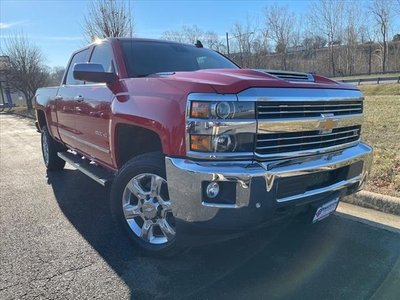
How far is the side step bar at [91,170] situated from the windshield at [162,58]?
1.15 metres

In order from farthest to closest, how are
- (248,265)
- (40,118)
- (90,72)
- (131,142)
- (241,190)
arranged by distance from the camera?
(40,118), (131,142), (90,72), (248,265), (241,190)

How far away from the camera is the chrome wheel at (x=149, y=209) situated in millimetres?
2914

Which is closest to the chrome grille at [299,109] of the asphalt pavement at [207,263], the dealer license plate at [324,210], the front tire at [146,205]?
the dealer license plate at [324,210]

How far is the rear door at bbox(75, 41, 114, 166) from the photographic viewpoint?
3.64m

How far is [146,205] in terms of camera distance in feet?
9.89

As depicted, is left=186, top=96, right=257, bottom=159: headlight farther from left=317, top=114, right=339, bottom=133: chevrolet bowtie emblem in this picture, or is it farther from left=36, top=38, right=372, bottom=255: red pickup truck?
left=317, top=114, right=339, bottom=133: chevrolet bowtie emblem

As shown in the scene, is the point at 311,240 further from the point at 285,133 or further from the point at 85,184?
the point at 85,184

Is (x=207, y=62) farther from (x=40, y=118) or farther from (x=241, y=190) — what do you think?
(x=40, y=118)

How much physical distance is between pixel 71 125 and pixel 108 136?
1.46m

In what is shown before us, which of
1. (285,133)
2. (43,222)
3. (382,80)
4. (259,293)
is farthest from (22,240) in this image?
(382,80)

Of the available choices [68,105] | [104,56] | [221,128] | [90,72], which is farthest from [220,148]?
[68,105]

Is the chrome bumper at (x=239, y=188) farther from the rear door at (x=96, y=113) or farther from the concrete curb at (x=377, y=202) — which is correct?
the concrete curb at (x=377, y=202)

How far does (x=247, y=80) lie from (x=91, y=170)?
2.59m

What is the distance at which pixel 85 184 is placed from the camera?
219 inches
